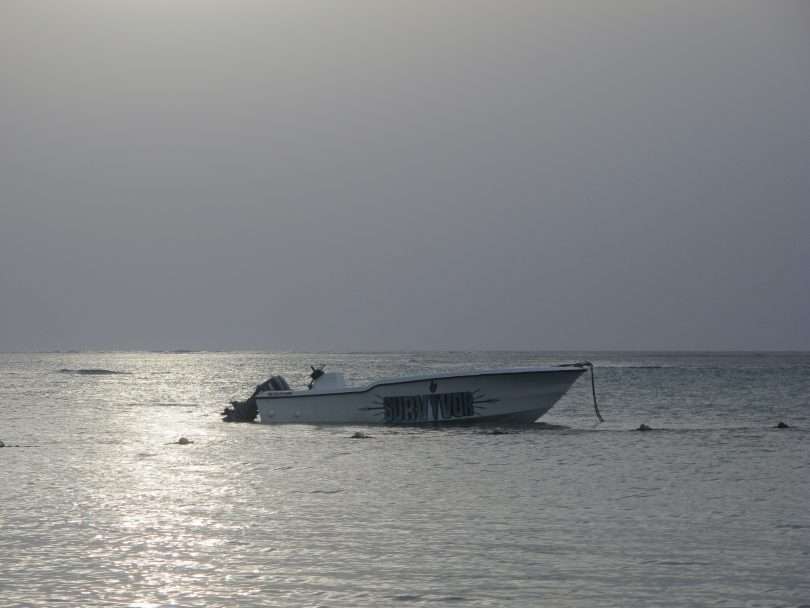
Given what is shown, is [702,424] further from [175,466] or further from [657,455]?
[175,466]

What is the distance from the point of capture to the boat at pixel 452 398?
36.0 meters

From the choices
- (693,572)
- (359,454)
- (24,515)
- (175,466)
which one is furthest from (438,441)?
(693,572)

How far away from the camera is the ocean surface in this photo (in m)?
10.3

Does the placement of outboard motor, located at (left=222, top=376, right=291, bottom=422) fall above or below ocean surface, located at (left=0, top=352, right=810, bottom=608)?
above

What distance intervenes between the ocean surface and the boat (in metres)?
4.79

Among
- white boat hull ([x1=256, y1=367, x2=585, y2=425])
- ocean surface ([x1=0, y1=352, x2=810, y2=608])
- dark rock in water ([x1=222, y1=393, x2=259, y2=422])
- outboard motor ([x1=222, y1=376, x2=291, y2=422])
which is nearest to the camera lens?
ocean surface ([x1=0, y1=352, x2=810, y2=608])

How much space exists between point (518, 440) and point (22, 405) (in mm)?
33979

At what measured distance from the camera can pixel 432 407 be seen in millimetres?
36125

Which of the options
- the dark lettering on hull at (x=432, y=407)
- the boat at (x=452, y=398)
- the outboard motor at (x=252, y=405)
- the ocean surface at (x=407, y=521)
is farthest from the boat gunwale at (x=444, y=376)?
the ocean surface at (x=407, y=521)

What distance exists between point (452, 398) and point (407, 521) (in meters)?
21.5

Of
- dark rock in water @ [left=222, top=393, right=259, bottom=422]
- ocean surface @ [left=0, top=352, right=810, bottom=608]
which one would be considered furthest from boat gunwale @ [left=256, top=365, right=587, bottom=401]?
ocean surface @ [left=0, top=352, right=810, bottom=608]

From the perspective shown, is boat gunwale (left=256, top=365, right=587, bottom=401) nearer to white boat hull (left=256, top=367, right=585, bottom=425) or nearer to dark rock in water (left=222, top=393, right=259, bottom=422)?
white boat hull (left=256, top=367, right=585, bottom=425)

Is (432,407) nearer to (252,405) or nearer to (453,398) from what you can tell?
(453,398)

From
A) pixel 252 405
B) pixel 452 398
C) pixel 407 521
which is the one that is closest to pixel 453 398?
pixel 452 398
